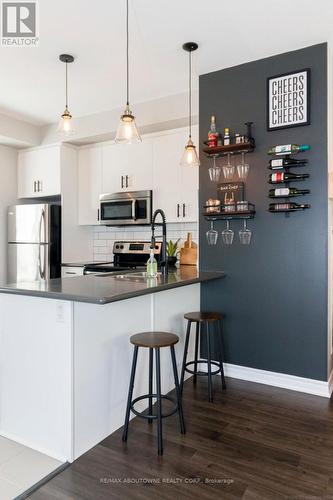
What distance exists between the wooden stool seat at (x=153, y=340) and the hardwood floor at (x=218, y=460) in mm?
589

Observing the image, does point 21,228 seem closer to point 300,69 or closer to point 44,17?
point 44,17

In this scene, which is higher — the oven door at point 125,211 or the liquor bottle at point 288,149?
the liquor bottle at point 288,149

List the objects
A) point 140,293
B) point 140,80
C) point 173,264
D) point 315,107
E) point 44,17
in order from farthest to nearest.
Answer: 1. point 173,264
2. point 140,80
3. point 315,107
4. point 44,17
5. point 140,293

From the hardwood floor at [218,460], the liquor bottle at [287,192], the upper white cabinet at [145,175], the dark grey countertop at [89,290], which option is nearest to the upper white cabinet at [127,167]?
the upper white cabinet at [145,175]

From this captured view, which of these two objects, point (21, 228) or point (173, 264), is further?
point (21, 228)

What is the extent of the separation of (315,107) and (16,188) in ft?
12.5

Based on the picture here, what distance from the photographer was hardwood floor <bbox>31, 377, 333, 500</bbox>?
1722 millimetres

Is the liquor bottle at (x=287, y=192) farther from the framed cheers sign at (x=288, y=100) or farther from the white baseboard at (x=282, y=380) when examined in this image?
the white baseboard at (x=282, y=380)

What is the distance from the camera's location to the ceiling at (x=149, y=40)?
238 centimetres

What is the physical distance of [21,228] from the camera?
14.8 feet

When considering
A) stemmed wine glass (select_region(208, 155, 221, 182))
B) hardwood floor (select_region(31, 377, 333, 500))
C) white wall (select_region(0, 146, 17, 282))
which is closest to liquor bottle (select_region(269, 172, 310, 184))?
stemmed wine glass (select_region(208, 155, 221, 182))

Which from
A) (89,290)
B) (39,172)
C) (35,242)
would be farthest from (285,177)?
(39,172)

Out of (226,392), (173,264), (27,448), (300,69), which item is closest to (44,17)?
(300,69)

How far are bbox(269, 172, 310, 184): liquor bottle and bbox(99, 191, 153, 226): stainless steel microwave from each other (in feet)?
5.30
